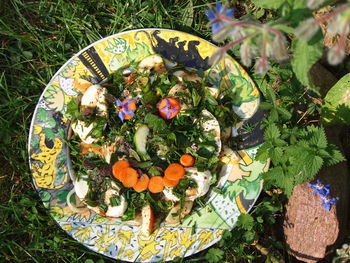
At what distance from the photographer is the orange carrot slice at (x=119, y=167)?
312cm

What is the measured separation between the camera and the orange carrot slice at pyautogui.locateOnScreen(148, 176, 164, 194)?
3.14 meters

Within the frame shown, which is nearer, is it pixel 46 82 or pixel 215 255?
pixel 215 255

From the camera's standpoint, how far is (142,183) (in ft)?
→ 10.3

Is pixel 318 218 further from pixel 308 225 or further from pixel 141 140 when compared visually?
pixel 141 140

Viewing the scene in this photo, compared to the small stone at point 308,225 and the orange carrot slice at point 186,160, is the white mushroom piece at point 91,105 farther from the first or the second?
the small stone at point 308,225

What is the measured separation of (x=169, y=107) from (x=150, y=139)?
29 centimetres

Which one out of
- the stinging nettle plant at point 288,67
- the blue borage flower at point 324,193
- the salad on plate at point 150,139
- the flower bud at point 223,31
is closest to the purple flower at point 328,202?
the blue borage flower at point 324,193

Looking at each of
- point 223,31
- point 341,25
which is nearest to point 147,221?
point 223,31

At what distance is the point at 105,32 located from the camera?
149 inches

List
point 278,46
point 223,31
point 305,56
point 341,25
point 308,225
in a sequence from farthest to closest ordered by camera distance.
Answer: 1. point 308,225
2. point 305,56
3. point 223,31
4. point 278,46
5. point 341,25

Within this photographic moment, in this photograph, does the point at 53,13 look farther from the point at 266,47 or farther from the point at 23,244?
the point at 266,47

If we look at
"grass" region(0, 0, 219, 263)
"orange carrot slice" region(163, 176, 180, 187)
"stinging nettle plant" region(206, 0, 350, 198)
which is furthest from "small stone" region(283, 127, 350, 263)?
"grass" region(0, 0, 219, 263)

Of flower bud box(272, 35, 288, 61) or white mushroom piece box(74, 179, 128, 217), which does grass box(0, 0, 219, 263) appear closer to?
white mushroom piece box(74, 179, 128, 217)

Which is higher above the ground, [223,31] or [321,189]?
[223,31]
